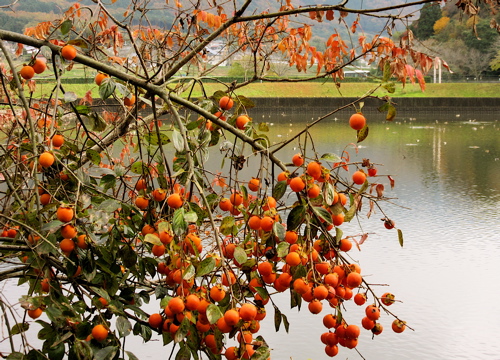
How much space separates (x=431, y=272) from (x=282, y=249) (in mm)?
2715

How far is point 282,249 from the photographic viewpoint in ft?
3.29

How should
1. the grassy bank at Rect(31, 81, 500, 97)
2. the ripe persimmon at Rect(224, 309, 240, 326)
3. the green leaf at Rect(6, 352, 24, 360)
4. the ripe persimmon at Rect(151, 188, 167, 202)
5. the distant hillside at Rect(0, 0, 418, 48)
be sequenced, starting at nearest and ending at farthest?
the ripe persimmon at Rect(224, 309, 240, 326) → the green leaf at Rect(6, 352, 24, 360) → the ripe persimmon at Rect(151, 188, 167, 202) → the distant hillside at Rect(0, 0, 418, 48) → the grassy bank at Rect(31, 81, 500, 97)

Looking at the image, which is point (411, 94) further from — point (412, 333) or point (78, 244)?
point (78, 244)

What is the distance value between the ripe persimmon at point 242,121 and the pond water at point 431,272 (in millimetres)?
337

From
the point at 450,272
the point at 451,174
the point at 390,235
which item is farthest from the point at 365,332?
the point at 451,174

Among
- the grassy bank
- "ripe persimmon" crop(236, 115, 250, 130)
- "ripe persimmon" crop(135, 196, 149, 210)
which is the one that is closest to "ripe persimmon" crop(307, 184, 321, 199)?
"ripe persimmon" crop(236, 115, 250, 130)

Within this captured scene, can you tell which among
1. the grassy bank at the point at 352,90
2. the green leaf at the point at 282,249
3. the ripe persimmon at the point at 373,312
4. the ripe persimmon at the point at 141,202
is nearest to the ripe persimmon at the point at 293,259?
the green leaf at the point at 282,249

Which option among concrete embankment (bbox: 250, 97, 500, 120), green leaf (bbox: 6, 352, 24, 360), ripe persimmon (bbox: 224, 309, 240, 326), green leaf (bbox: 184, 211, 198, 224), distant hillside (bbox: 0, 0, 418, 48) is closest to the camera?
ripe persimmon (bbox: 224, 309, 240, 326)

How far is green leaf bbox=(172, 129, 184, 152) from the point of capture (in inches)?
43.6

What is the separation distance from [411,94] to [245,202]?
19.9 m

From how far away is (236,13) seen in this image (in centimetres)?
117

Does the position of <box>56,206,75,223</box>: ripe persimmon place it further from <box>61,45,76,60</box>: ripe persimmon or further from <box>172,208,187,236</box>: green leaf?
<box>61,45,76,60</box>: ripe persimmon

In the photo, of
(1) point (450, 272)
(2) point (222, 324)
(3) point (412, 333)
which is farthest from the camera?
(1) point (450, 272)

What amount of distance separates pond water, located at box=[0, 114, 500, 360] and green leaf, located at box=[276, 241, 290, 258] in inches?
10.9
